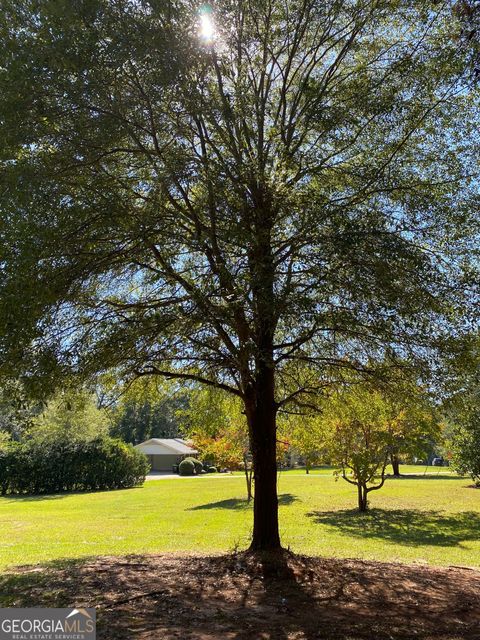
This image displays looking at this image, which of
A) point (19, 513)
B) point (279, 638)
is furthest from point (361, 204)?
point (19, 513)

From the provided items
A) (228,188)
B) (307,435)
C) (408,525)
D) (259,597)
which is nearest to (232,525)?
(307,435)

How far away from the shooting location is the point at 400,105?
7.36 metres

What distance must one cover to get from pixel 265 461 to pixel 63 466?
1014 inches

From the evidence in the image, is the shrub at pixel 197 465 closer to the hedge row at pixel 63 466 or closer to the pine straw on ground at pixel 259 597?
the hedge row at pixel 63 466

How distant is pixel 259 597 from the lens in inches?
251

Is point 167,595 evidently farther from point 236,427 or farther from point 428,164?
point 236,427

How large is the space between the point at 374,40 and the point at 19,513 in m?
20.8

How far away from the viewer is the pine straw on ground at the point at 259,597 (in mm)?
5152

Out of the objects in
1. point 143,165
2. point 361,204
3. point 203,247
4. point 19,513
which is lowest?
point 19,513

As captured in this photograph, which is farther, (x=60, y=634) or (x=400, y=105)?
(x=400, y=105)

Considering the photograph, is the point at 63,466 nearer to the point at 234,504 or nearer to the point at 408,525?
the point at 234,504

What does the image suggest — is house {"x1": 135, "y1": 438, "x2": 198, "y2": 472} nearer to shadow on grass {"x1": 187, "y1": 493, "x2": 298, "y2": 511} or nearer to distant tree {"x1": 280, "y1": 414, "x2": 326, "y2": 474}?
shadow on grass {"x1": 187, "y1": 493, "x2": 298, "y2": 511}

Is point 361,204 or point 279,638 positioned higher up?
point 361,204

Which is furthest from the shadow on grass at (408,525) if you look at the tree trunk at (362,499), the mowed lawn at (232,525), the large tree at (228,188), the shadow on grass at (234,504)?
the large tree at (228,188)
